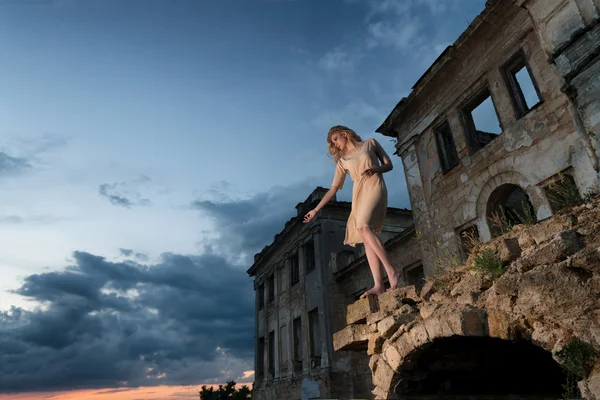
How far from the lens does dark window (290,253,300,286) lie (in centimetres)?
2019

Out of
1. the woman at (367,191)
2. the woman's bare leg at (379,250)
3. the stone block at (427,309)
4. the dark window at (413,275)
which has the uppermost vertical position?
the dark window at (413,275)

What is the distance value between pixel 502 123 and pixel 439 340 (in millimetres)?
6979

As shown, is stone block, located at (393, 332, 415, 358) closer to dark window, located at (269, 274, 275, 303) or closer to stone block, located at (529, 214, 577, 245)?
stone block, located at (529, 214, 577, 245)

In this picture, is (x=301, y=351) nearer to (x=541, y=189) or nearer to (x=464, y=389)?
(x=541, y=189)

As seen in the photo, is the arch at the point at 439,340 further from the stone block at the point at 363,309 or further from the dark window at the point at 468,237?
the dark window at the point at 468,237

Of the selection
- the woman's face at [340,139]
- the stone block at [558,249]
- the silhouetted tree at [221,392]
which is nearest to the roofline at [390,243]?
the woman's face at [340,139]

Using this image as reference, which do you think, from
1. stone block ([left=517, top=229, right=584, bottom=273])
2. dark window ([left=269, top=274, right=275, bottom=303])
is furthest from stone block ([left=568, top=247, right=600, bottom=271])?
dark window ([left=269, top=274, right=275, bottom=303])

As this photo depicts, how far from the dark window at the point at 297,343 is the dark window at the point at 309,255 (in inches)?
100

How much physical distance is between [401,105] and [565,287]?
994cm

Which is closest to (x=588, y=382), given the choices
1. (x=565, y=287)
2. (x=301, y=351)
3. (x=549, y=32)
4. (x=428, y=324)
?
(x=565, y=287)

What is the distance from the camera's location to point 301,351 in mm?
18750

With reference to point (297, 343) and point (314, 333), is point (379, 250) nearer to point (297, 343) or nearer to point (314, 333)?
point (314, 333)

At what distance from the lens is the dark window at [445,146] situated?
11102mm

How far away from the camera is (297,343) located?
1900 centimetres
